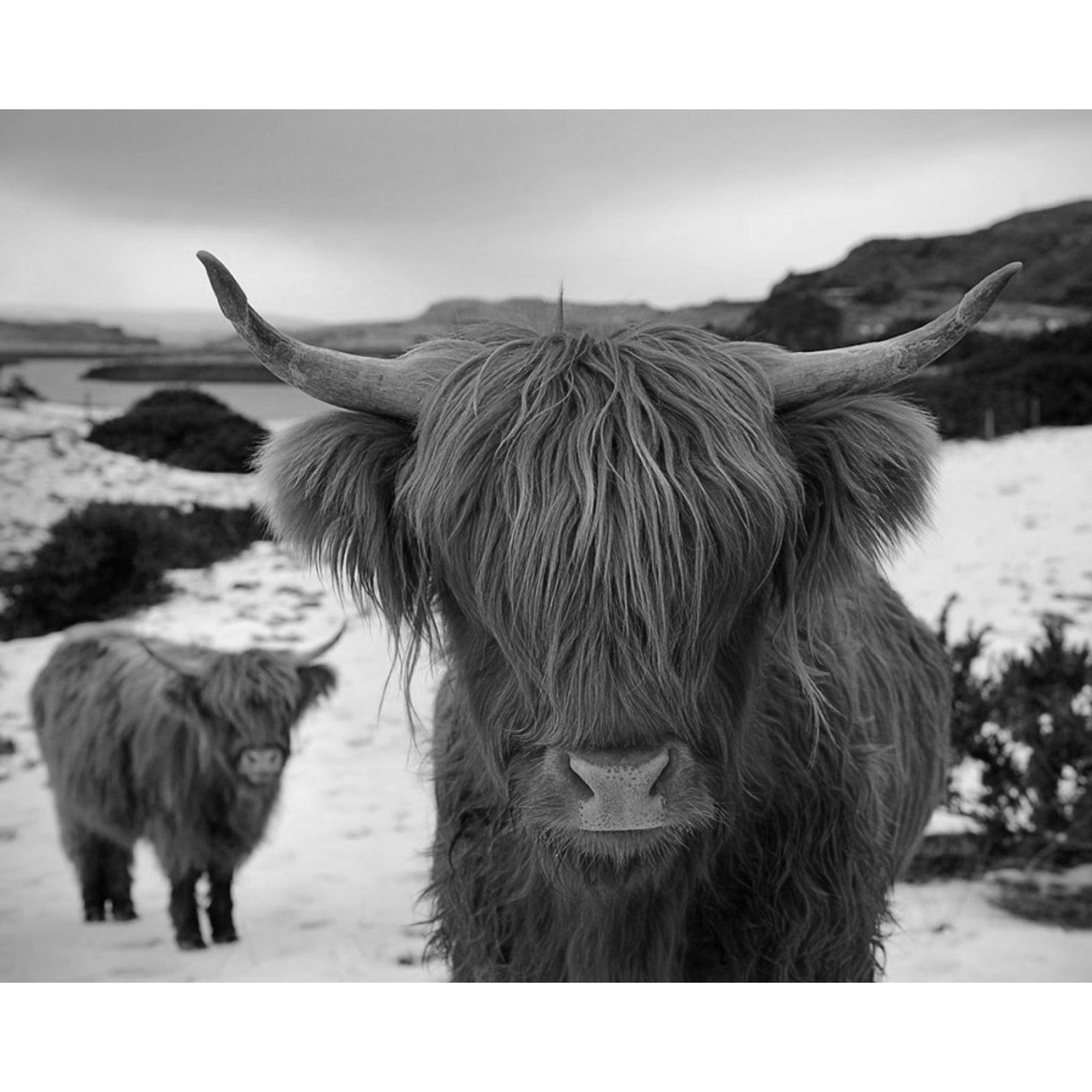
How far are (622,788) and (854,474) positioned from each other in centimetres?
51

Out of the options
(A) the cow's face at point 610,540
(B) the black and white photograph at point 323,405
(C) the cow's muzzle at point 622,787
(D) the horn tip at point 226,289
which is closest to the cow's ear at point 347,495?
(A) the cow's face at point 610,540

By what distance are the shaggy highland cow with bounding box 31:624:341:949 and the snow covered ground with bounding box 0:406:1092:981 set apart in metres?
0.07

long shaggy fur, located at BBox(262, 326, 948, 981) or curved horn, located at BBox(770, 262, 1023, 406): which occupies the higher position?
curved horn, located at BBox(770, 262, 1023, 406)

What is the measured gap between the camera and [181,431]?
3.21m

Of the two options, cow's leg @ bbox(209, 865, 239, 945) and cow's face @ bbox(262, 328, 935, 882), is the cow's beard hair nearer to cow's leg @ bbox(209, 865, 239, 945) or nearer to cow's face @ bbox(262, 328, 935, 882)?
cow's face @ bbox(262, 328, 935, 882)

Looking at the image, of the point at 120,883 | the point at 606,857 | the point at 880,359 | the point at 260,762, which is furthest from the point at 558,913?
the point at 120,883

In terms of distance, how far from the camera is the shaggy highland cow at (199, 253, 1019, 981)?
1315 mm

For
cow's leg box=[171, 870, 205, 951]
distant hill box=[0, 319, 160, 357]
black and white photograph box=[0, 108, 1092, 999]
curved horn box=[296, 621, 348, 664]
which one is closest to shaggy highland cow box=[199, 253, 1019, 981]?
black and white photograph box=[0, 108, 1092, 999]

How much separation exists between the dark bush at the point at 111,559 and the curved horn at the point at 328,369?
5.62ft

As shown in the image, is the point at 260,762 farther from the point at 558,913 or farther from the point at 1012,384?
the point at 1012,384
